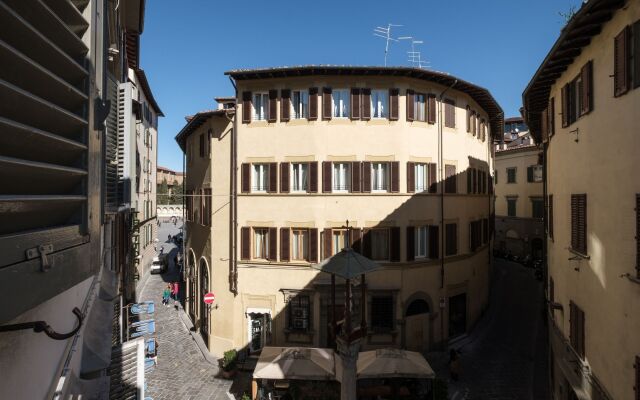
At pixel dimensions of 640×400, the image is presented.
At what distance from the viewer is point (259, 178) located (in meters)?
20.0

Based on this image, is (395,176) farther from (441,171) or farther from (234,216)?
(234,216)

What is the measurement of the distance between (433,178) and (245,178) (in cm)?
1035

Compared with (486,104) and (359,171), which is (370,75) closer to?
(359,171)

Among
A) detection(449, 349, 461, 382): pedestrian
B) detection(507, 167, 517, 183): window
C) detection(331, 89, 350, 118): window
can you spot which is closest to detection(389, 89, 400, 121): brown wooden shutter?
detection(331, 89, 350, 118): window

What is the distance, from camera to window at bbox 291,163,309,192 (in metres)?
19.4

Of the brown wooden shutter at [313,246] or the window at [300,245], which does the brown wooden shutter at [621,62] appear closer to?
the brown wooden shutter at [313,246]

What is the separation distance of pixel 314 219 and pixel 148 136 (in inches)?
985

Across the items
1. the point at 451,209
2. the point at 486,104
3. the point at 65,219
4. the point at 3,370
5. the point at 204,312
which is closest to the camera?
the point at 3,370

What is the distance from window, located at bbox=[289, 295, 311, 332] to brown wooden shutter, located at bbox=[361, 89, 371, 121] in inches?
394

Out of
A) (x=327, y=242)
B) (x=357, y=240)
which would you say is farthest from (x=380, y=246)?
(x=327, y=242)

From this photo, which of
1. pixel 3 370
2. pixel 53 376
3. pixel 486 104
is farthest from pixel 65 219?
pixel 486 104

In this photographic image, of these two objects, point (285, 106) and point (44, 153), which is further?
point (285, 106)

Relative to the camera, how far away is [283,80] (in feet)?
63.8

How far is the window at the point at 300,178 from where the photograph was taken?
19391 millimetres
